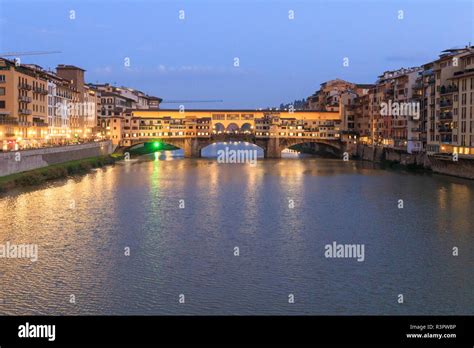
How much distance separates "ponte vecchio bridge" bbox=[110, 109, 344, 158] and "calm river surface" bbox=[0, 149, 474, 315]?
2943 centimetres

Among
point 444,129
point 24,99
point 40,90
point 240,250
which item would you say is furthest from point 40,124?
point 240,250

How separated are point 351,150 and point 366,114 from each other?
3336mm

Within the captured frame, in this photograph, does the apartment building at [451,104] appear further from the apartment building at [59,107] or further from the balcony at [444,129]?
the apartment building at [59,107]

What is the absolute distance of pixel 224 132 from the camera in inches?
2350

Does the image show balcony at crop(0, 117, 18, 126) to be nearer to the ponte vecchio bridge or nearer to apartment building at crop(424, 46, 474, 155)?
the ponte vecchio bridge

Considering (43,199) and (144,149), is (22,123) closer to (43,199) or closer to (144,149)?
(43,199)

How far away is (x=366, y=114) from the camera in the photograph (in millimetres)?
55219

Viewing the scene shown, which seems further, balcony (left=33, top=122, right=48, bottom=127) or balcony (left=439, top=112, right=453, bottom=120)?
balcony (left=33, top=122, right=48, bottom=127)

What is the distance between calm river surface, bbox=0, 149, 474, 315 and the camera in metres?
11.7

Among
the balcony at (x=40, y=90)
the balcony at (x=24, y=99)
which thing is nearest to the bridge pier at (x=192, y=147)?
the balcony at (x=40, y=90)

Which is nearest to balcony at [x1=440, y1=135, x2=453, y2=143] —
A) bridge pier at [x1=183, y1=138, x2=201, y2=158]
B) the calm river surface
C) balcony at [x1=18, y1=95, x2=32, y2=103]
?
the calm river surface

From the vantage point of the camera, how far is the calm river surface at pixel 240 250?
11727 millimetres
